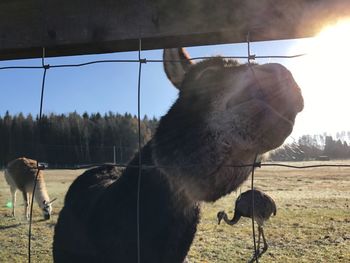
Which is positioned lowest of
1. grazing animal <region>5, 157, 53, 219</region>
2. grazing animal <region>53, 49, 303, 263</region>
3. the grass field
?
the grass field

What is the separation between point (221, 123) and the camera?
1941mm

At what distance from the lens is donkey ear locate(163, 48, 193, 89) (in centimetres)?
231

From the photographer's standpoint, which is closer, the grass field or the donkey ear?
the donkey ear

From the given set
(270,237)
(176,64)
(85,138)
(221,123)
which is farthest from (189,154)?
(85,138)

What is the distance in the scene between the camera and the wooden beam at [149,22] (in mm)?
1774

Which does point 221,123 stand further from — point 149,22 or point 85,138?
point 85,138

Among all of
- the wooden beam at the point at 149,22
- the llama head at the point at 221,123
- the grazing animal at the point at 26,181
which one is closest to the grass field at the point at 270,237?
the grazing animal at the point at 26,181

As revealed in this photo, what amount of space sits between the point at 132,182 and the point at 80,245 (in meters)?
0.58

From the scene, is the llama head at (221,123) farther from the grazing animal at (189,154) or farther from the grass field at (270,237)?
the grass field at (270,237)

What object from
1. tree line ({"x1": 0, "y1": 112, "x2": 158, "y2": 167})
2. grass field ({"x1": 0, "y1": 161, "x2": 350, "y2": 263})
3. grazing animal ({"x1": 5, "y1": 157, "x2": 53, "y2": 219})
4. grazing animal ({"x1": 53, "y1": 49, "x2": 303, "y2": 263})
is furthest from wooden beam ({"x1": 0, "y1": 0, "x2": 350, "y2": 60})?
grazing animal ({"x1": 5, "y1": 157, "x2": 53, "y2": 219})

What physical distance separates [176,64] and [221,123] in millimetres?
605

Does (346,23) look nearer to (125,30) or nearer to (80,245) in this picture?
(125,30)

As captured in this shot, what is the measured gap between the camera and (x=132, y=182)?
227 centimetres

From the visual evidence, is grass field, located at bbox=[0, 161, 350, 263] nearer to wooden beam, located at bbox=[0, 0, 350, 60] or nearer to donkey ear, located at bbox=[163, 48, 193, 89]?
donkey ear, located at bbox=[163, 48, 193, 89]
